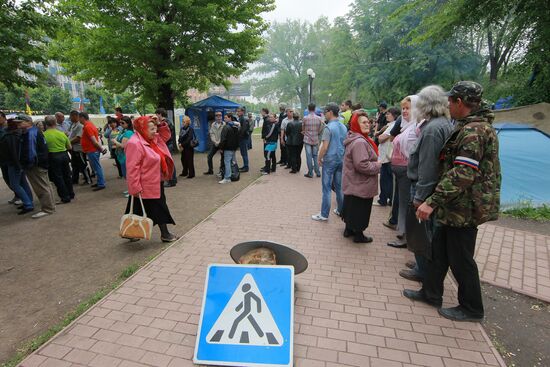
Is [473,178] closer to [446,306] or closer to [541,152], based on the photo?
[446,306]

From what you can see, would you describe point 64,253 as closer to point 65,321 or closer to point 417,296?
point 65,321

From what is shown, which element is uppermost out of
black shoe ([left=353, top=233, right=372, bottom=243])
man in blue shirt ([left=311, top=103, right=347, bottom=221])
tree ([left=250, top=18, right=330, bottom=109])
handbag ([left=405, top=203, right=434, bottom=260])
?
tree ([left=250, top=18, right=330, bottom=109])

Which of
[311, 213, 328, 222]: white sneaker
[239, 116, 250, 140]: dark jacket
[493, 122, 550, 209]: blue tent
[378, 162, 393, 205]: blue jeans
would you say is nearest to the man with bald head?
[239, 116, 250, 140]: dark jacket

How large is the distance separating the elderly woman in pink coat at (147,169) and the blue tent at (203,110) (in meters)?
10.6

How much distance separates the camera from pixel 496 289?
11.1 feet

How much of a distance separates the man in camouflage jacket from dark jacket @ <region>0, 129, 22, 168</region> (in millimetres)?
6607

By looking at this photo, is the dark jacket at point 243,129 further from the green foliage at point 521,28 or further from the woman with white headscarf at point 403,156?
the green foliage at point 521,28

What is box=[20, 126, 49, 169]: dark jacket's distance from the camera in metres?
5.68

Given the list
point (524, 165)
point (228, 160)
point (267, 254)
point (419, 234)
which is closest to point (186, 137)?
point (228, 160)

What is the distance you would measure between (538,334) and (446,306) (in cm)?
71

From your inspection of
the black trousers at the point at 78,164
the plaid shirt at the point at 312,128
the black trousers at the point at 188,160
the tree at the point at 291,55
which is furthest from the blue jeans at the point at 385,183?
the tree at the point at 291,55

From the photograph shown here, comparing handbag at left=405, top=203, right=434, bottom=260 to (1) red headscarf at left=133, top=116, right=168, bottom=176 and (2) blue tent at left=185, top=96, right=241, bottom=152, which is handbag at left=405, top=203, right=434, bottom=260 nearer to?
(1) red headscarf at left=133, top=116, right=168, bottom=176

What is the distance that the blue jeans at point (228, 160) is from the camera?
8.38 meters

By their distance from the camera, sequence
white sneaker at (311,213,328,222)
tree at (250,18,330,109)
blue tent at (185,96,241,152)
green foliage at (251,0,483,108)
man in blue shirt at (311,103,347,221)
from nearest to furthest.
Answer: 1. man in blue shirt at (311,103,347,221)
2. white sneaker at (311,213,328,222)
3. blue tent at (185,96,241,152)
4. green foliage at (251,0,483,108)
5. tree at (250,18,330,109)
